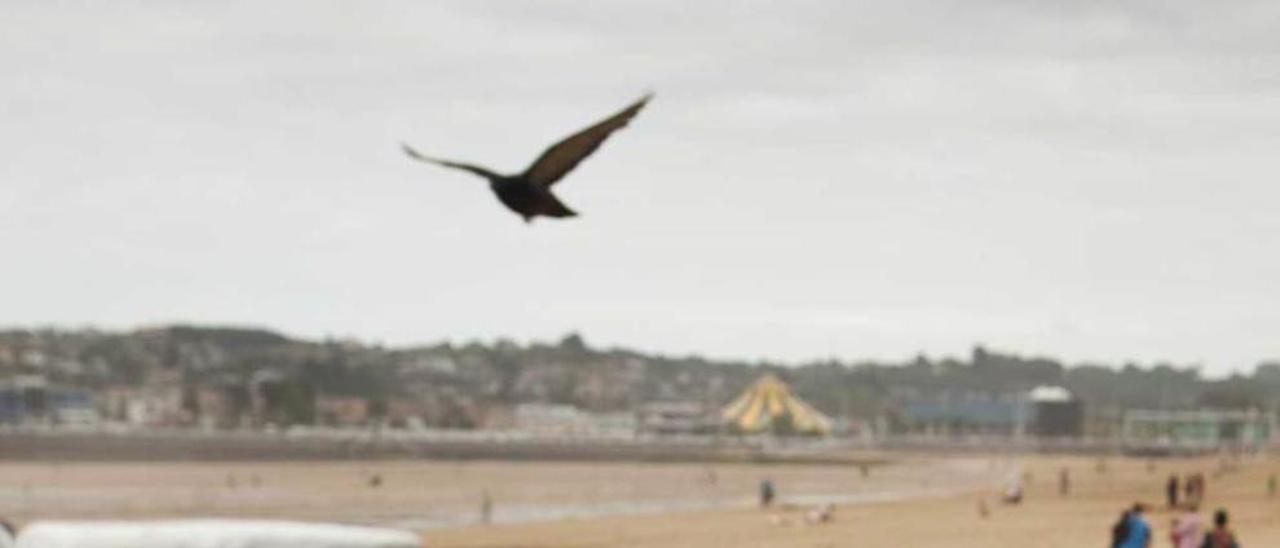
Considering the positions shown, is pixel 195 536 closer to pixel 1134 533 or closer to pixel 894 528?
pixel 1134 533

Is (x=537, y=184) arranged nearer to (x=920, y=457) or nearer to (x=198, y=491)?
(x=198, y=491)

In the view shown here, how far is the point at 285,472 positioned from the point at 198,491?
28593mm

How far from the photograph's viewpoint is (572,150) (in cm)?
924

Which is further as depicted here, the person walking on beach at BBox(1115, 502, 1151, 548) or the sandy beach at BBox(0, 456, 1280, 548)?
the sandy beach at BBox(0, 456, 1280, 548)

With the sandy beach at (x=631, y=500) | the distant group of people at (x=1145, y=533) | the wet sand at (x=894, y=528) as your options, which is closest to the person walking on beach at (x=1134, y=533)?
the distant group of people at (x=1145, y=533)

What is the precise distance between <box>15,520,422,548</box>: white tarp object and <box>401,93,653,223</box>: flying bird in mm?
3504

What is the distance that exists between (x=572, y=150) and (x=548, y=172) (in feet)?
0.45

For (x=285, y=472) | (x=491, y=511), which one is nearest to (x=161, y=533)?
(x=491, y=511)

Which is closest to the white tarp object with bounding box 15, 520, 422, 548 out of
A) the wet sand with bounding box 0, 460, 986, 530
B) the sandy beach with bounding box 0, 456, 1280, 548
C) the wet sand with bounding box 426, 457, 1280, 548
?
the wet sand with bounding box 426, 457, 1280, 548

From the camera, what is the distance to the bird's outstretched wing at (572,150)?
30.0ft

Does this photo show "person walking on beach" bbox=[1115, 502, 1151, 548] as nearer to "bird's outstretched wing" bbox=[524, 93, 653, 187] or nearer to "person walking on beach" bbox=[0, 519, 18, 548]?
"person walking on beach" bbox=[0, 519, 18, 548]

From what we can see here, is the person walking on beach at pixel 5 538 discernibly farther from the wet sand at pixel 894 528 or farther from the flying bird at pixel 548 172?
the wet sand at pixel 894 528

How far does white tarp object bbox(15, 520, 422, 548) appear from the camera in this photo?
11867 mm

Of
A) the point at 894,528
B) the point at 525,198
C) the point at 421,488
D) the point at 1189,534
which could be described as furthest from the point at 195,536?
the point at 421,488
